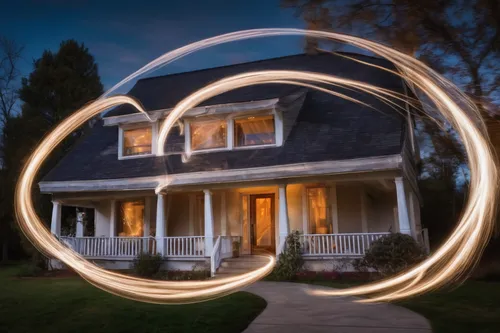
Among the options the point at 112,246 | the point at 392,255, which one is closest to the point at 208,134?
the point at 112,246

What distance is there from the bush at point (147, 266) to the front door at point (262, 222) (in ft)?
12.0

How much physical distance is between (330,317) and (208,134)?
10393 millimetres

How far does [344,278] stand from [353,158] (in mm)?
3421

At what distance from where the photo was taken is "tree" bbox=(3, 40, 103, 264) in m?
27.1

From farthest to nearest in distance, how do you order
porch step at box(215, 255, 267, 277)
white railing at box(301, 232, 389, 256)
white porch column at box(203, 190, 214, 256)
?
white porch column at box(203, 190, 214, 256), porch step at box(215, 255, 267, 277), white railing at box(301, 232, 389, 256)

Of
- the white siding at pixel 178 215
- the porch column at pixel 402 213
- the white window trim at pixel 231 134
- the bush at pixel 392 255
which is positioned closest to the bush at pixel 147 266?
the white siding at pixel 178 215

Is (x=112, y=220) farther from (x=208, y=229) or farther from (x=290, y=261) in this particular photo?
(x=290, y=261)

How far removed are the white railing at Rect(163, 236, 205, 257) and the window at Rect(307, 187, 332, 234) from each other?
3809mm

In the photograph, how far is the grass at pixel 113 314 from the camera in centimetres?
674

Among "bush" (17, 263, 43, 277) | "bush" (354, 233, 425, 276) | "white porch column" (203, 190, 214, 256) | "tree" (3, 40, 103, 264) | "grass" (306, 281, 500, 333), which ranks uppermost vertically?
"tree" (3, 40, 103, 264)

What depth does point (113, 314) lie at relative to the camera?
7.66 metres

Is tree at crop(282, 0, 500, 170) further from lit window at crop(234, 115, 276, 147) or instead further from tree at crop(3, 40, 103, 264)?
tree at crop(3, 40, 103, 264)

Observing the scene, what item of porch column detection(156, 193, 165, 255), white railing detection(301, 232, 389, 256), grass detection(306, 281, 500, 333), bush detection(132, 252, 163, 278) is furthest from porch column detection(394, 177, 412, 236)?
porch column detection(156, 193, 165, 255)

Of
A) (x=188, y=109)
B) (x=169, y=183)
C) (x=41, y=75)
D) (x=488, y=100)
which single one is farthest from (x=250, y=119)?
(x=41, y=75)
